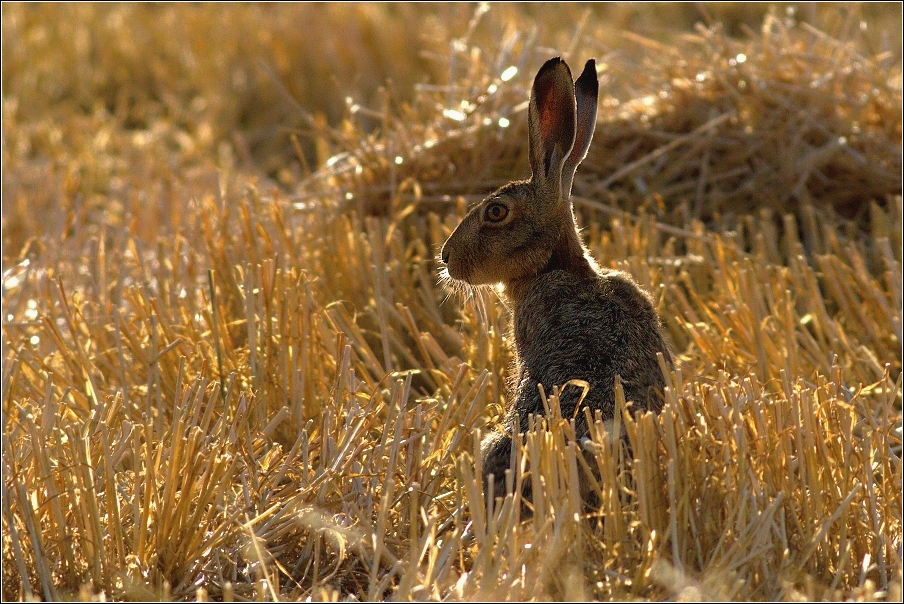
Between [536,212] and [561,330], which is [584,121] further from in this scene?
[561,330]

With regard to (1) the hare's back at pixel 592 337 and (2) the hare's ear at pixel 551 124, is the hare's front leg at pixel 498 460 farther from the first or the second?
(2) the hare's ear at pixel 551 124

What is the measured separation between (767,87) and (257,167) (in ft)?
13.2

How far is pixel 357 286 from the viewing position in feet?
16.2

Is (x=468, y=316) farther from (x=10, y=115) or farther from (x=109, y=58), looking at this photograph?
(x=109, y=58)

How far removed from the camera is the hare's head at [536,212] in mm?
3791

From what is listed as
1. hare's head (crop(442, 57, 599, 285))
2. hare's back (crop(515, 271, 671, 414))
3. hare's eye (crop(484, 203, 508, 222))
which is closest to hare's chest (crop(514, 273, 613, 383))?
hare's back (crop(515, 271, 671, 414))

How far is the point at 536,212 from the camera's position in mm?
3859

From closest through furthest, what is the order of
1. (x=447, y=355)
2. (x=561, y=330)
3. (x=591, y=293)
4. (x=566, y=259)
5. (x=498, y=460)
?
(x=498, y=460)
(x=561, y=330)
(x=591, y=293)
(x=566, y=259)
(x=447, y=355)

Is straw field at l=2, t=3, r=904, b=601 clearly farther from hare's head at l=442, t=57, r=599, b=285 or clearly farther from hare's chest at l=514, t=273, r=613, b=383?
hare's head at l=442, t=57, r=599, b=285

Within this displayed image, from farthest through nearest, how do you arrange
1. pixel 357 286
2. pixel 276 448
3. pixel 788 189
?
pixel 788 189 → pixel 357 286 → pixel 276 448

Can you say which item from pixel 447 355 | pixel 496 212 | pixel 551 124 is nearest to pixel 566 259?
pixel 496 212

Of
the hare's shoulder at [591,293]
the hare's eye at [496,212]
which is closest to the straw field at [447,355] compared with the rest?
the hare's shoulder at [591,293]

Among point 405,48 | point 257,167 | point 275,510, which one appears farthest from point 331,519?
point 405,48

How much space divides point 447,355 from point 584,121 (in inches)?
49.0
